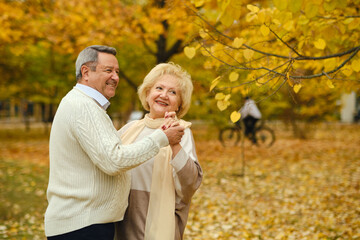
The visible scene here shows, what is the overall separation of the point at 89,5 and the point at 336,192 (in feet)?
23.1

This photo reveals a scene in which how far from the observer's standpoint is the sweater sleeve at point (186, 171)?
209 cm

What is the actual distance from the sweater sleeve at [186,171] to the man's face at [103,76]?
1.88 feet

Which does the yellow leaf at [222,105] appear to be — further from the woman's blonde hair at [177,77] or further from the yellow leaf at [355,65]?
the yellow leaf at [355,65]

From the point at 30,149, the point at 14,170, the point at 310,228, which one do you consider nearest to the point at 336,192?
the point at 310,228

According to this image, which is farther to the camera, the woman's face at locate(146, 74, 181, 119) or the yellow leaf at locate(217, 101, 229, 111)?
the yellow leaf at locate(217, 101, 229, 111)

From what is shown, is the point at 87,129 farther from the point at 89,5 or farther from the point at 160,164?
the point at 89,5

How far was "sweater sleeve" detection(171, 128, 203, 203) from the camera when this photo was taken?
82.4 inches

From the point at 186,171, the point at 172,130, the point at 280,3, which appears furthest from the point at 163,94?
the point at 280,3

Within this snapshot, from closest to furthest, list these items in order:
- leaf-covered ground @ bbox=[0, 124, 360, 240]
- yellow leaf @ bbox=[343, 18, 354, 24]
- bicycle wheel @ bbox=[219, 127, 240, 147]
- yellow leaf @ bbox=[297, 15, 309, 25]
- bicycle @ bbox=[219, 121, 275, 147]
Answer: yellow leaf @ bbox=[343, 18, 354, 24] → yellow leaf @ bbox=[297, 15, 309, 25] → leaf-covered ground @ bbox=[0, 124, 360, 240] → bicycle @ bbox=[219, 121, 275, 147] → bicycle wheel @ bbox=[219, 127, 240, 147]

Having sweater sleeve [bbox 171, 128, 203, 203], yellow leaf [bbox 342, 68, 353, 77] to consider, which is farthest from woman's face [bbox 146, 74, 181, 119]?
yellow leaf [bbox 342, 68, 353, 77]

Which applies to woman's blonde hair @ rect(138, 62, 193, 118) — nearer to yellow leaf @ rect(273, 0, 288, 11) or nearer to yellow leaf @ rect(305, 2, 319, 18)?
yellow leaf @ rect(273, 0, 288, 11)

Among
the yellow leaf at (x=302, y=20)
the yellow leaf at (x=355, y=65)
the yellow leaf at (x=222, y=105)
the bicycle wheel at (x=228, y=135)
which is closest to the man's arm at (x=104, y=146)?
the yellow leaf at (x=222, y=105)

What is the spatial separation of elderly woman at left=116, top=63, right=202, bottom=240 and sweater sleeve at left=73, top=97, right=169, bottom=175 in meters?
0.38

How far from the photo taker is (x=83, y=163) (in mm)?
1819
